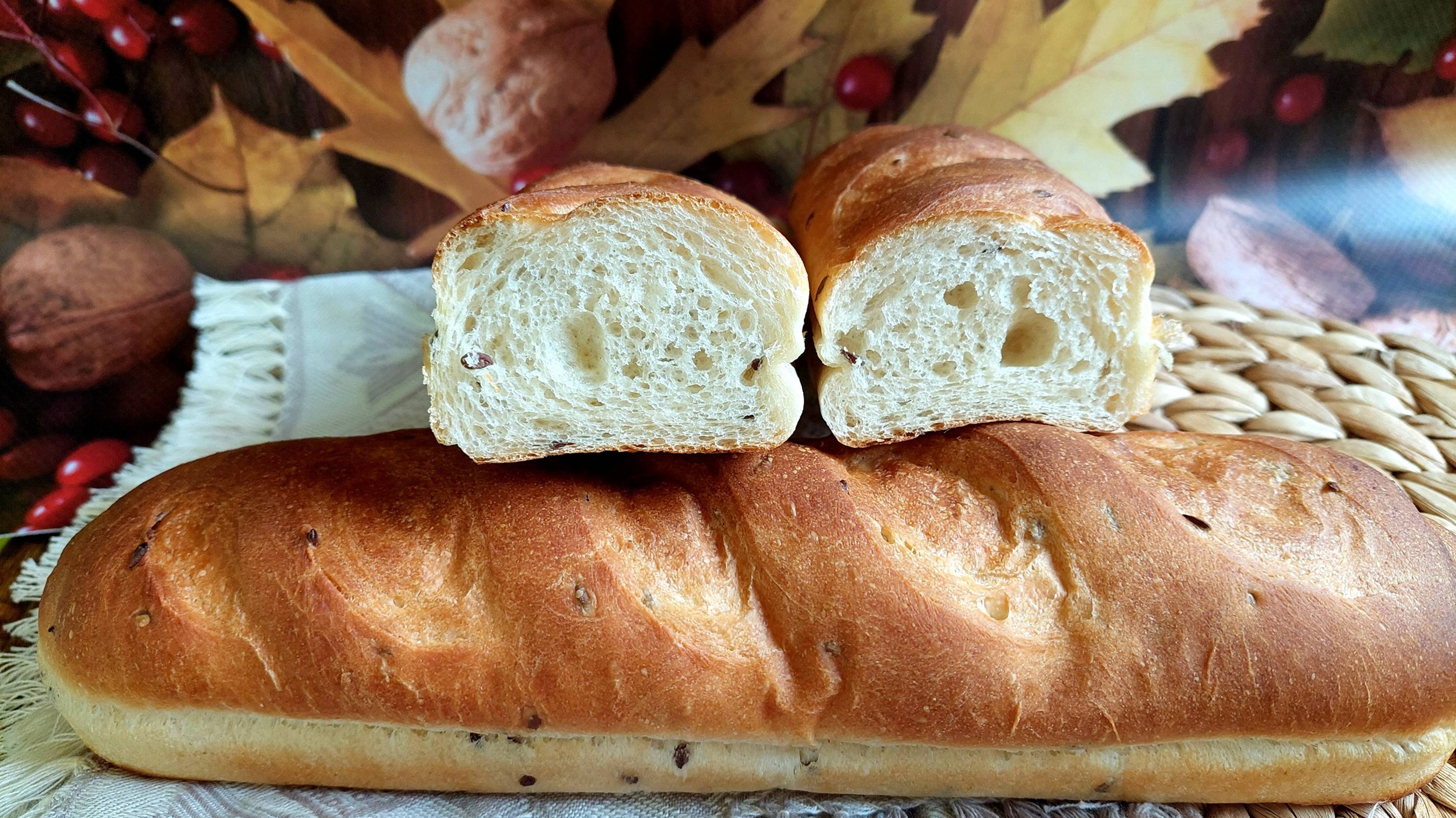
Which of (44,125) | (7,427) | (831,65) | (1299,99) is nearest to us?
(44,125)

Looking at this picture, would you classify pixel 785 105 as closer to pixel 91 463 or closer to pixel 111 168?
pixel 111 168

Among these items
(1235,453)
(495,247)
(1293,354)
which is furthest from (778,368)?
(1293,354)

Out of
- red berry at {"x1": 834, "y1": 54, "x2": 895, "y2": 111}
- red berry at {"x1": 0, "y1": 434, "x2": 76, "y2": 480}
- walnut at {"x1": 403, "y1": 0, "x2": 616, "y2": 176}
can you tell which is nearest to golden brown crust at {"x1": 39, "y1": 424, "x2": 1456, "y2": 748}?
red berry at {"x1": 0, "y1": 434, "x2": 76, "y2": 480}

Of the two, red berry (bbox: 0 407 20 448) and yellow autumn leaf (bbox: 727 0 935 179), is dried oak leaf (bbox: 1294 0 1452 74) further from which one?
red berry (bbox: 0 407 20 448)

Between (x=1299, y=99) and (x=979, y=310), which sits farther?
(x=1299, y=99)

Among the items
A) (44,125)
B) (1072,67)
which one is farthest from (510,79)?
(1072,67)

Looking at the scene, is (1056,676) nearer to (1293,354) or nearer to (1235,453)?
(1235,453)

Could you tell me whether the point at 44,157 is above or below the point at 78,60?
below
